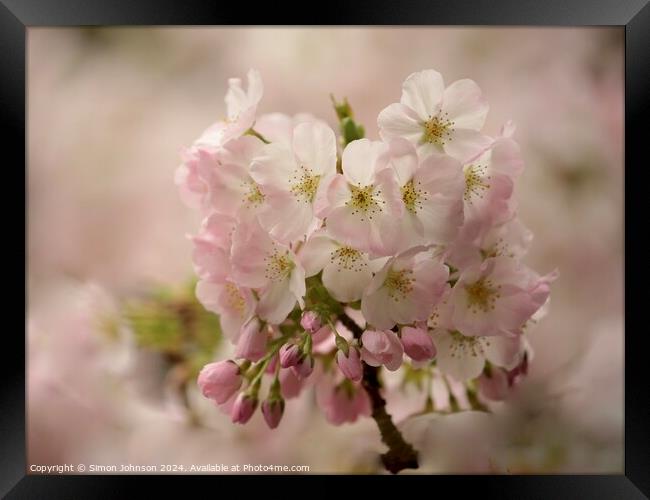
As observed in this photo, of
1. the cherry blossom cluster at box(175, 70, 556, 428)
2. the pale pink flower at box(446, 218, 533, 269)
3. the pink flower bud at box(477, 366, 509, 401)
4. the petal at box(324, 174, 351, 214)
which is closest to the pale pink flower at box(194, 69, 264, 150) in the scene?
the cherry blossom cluster at box(175, 70, 556, 428)

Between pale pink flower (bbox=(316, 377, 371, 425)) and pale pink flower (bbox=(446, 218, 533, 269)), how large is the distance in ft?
0.64

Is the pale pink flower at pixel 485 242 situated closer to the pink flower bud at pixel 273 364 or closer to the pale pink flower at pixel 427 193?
the pale pink flower at pixel 427 193

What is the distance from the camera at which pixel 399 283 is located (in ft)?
1.90

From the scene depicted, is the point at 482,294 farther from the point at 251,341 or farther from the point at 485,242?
the point at 251,341

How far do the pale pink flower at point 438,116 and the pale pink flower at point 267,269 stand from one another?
135 mm

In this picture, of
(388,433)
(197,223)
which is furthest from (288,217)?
(197,223)

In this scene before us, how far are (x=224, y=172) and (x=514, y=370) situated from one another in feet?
1.09

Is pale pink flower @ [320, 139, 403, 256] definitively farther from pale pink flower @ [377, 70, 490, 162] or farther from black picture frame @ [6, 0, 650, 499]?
black picture frame @ [6, 0, 650, 499]

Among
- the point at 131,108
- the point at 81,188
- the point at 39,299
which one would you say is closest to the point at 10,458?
the point at 39,299

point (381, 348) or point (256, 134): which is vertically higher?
point (256, 134)

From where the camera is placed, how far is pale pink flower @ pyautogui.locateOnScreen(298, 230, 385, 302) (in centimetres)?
58

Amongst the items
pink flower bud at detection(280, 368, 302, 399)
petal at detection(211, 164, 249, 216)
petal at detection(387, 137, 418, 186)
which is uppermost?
petal at detection(387, 137, 418, 186)

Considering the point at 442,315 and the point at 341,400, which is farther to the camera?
the point at 341,400

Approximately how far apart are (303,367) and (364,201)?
15cm
